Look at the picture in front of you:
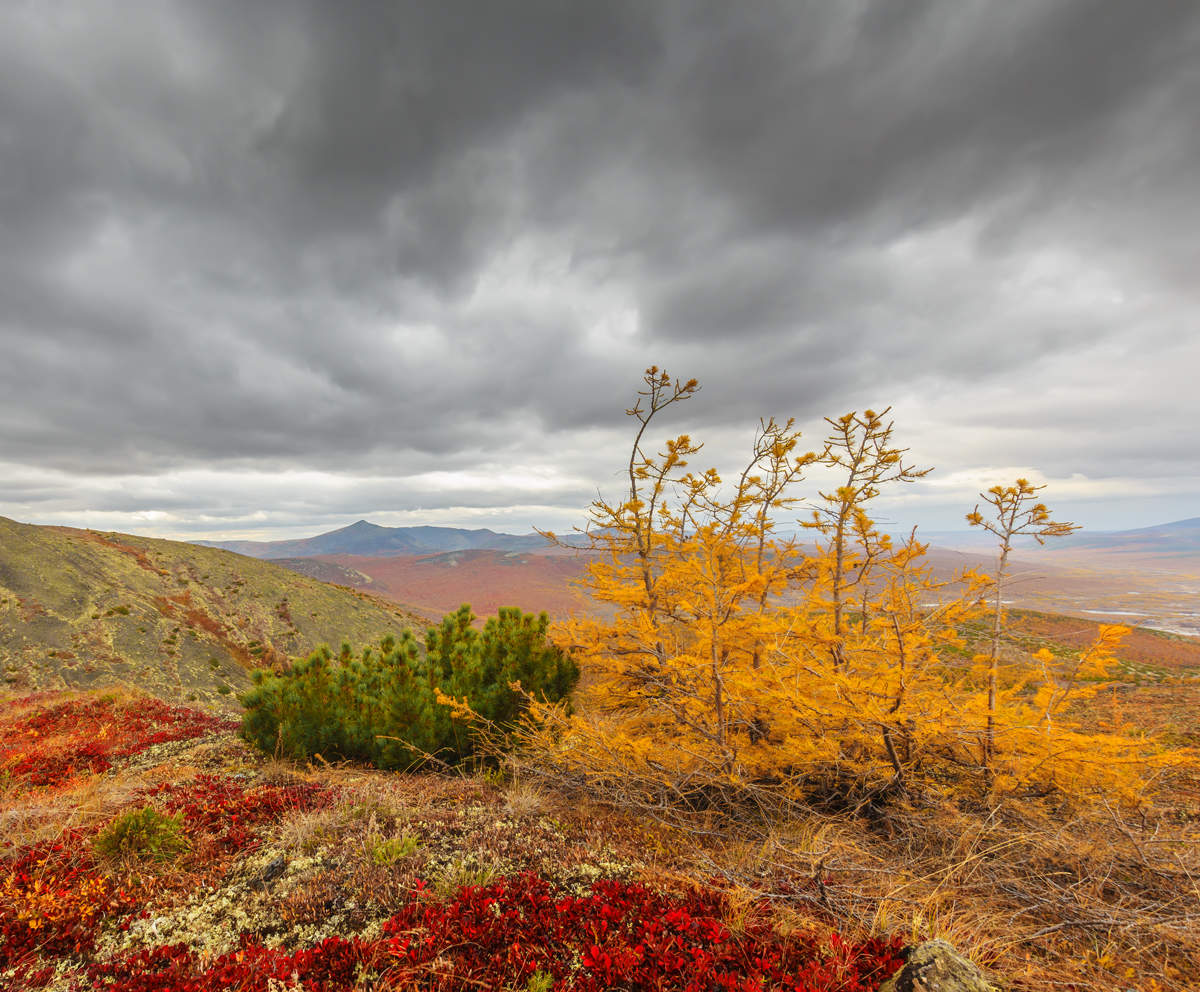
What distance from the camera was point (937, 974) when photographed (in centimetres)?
234

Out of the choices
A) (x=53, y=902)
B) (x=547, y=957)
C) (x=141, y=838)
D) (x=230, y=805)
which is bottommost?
(x=230, y=805)

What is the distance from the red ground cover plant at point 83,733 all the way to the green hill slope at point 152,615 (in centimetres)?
909

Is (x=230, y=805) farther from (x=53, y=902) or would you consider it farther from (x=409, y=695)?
(x=409, y=695)

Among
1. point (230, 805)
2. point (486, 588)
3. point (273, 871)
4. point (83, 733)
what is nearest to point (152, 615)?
point (83, 733)

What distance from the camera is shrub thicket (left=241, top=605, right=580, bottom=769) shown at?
304 inches

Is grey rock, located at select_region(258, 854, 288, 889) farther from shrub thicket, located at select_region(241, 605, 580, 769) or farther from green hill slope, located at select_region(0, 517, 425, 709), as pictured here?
green hill slope, located at select_region(0, 517, 425, 709)

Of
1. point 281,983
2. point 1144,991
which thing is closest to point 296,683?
point 281,983

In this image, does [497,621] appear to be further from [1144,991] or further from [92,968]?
[1144,991]

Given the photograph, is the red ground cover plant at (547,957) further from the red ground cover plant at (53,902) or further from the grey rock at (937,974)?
the red ground cover plant at (53,902)

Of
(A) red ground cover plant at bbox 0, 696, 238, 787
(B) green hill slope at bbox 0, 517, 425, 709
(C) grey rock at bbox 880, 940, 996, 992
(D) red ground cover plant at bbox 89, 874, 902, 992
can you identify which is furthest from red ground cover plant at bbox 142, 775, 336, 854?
(B) green hill slope at bbox 0, 517, 425, 709

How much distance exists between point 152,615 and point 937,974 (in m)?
35.4

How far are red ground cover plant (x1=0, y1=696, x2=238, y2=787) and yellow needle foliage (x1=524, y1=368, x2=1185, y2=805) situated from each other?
776cm

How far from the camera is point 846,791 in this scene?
6.00 m

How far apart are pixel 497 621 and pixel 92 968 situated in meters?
6.09
